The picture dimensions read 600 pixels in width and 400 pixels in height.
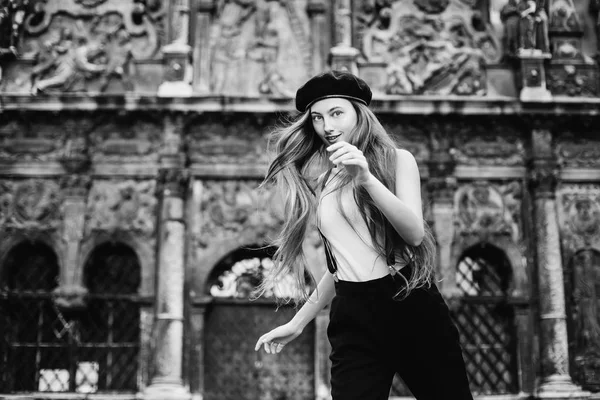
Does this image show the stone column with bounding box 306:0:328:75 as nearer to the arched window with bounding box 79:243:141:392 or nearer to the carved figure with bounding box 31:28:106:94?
the carved figure with bounding box 31:28:106:94

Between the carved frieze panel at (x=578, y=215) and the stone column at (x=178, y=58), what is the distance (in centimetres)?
571

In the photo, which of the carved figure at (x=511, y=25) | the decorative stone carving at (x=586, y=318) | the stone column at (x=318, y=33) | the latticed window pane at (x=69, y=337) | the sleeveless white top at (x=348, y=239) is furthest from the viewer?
the carved figure at (x=511, y=25)

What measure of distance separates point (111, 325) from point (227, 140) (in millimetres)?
3110

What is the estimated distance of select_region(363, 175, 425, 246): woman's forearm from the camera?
2123 mm

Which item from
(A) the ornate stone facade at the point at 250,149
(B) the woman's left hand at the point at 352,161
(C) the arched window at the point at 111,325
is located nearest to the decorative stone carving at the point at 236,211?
(A) the ornate stone facade at the point at 250,149

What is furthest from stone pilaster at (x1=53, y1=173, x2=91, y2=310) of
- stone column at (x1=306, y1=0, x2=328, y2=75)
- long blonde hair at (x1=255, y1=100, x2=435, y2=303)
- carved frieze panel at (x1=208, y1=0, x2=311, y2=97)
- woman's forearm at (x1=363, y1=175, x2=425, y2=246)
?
woman's forearm at (x1=363, y1=175, x2=425, y2=246)

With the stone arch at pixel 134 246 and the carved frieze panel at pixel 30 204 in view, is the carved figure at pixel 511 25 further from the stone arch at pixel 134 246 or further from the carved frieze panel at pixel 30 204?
the carved frieze panel at pixel 30 204

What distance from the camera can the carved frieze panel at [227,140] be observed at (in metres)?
9.89

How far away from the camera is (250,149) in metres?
9.92

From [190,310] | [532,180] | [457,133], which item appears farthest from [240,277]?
[532,180]

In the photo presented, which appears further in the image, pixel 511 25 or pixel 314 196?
pixel 511 25

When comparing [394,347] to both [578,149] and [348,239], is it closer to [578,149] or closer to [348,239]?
[348,239]

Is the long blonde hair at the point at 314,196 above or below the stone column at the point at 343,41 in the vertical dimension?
below

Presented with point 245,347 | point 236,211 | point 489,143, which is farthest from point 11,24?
point 489,143
